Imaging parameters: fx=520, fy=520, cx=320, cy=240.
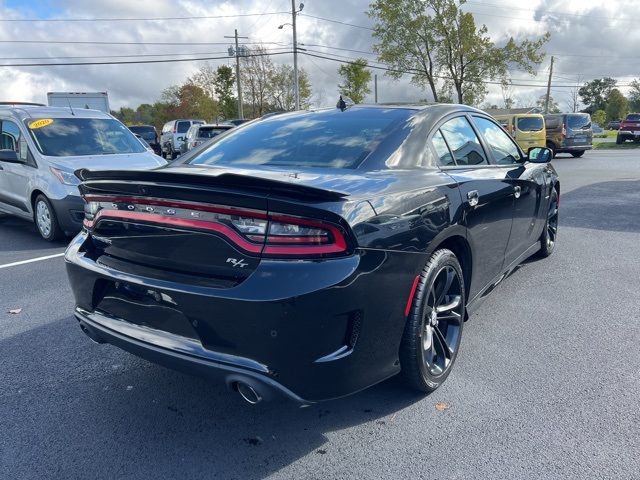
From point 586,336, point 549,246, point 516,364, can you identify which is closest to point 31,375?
point 516,364

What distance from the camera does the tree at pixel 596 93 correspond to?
101 metres

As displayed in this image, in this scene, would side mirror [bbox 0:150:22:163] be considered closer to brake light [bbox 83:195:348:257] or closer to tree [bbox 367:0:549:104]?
brake light [bbox 83:195:348:257]

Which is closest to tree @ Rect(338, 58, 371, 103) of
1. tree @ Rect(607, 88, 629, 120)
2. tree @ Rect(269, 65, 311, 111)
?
tree @ Rect(269, 65, 311, 111)

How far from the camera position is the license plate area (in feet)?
7.64

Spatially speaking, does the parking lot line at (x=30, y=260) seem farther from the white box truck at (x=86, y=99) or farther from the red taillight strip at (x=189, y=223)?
the white box truck at (x=86, y=99)

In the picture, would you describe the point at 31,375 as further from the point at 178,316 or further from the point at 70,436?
the point at 178,316

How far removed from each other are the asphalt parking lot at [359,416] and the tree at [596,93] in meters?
111

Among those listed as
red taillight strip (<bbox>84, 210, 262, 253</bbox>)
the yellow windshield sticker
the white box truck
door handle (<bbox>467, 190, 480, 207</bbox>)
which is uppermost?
the white box truck

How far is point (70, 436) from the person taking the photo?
2.59 meters

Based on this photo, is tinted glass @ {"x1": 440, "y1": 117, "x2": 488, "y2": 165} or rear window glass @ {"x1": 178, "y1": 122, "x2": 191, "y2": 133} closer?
tinted glass @ {"x1": 440, "y1": 117, "x2": 488, "y2": 165}

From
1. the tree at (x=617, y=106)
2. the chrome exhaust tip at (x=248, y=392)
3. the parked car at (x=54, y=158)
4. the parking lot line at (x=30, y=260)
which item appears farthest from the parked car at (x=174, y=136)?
the tree at (x=617, y=106)

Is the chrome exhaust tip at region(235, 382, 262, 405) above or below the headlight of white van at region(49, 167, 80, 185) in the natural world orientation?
below

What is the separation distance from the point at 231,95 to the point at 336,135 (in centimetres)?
5209

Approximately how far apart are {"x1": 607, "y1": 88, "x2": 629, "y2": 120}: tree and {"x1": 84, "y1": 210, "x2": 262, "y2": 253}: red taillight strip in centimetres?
10221
